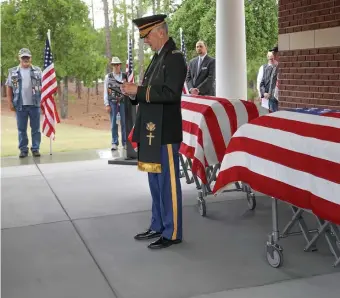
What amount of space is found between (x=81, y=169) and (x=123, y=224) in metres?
2.86

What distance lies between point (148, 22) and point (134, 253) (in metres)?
1.67

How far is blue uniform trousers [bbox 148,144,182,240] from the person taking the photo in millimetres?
4328

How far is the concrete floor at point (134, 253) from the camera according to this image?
3.62 meters

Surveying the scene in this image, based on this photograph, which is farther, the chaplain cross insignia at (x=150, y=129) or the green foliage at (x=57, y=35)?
the green foliage at (x=57, y=35)

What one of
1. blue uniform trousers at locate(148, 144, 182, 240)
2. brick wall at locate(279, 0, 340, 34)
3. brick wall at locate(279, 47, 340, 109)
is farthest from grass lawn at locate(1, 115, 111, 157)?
blue uniform trousers at locate(148, 144, 182, 240)

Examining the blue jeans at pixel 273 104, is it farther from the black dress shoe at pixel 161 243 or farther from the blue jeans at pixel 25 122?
the black dress shoe at pixel 161 243

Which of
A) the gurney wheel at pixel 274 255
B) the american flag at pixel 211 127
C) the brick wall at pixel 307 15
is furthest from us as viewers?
the brick wall at pixel 307 15

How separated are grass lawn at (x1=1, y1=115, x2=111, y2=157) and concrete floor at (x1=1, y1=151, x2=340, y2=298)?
136 inches

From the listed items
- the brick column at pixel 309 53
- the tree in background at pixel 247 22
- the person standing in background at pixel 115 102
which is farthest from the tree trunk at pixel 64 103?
the brick column at pixel 309 53

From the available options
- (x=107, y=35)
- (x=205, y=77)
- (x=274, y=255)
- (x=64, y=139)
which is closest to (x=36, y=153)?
(x=64, y=139)

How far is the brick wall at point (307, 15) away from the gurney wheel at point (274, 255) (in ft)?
10.6

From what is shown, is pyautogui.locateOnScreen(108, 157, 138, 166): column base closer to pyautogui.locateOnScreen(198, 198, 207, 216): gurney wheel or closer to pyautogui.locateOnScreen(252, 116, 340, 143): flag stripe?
pyautogui.locateOnScreen(198, 198, 207, 216): gurney wheel

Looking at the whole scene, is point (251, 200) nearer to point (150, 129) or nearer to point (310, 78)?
point (150, 129)

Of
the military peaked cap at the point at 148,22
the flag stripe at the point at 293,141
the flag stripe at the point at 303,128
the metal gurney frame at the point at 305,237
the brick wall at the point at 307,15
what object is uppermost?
the brick wall at the point at 307,15
